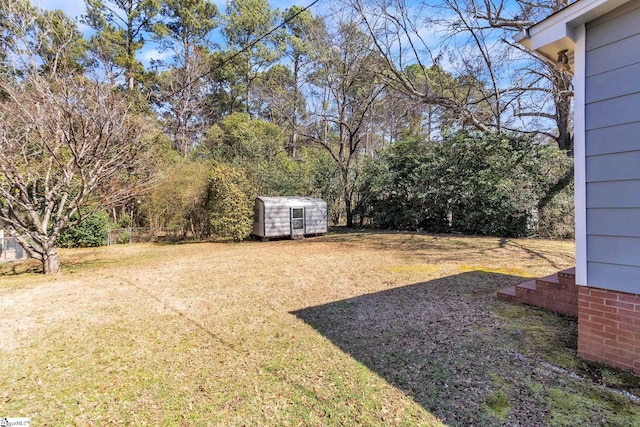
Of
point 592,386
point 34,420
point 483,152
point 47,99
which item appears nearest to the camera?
point 34,420

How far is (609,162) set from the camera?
2.36m

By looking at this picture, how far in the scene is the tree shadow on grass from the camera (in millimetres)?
2097

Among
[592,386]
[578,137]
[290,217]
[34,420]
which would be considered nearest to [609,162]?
[578,137]

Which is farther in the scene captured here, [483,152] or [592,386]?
[483,152]

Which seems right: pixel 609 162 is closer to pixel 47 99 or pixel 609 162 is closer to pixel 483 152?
pixel 47 99

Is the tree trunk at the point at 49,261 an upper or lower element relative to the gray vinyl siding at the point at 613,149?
lower

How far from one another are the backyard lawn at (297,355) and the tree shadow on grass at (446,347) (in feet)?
0.04

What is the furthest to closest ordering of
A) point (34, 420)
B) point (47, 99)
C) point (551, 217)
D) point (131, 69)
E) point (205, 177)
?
Result: 1. point (131, 69)
2. point (205, 177)
3. point (551, 217)
4. point (47, 99)
5. point (34, 420)

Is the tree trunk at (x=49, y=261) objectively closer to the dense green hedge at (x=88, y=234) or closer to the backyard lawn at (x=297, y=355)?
the backyard lawn at (x=297, y=355)

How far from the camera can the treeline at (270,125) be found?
636 cm

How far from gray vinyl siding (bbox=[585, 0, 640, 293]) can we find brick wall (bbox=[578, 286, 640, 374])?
0.10 metres

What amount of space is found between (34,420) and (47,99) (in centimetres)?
593

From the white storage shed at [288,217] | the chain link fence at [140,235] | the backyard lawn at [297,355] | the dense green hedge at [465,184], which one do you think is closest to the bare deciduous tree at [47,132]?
the backyard lawn at [297,355]

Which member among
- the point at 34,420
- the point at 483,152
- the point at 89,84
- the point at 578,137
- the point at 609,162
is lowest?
the point at 34,420
